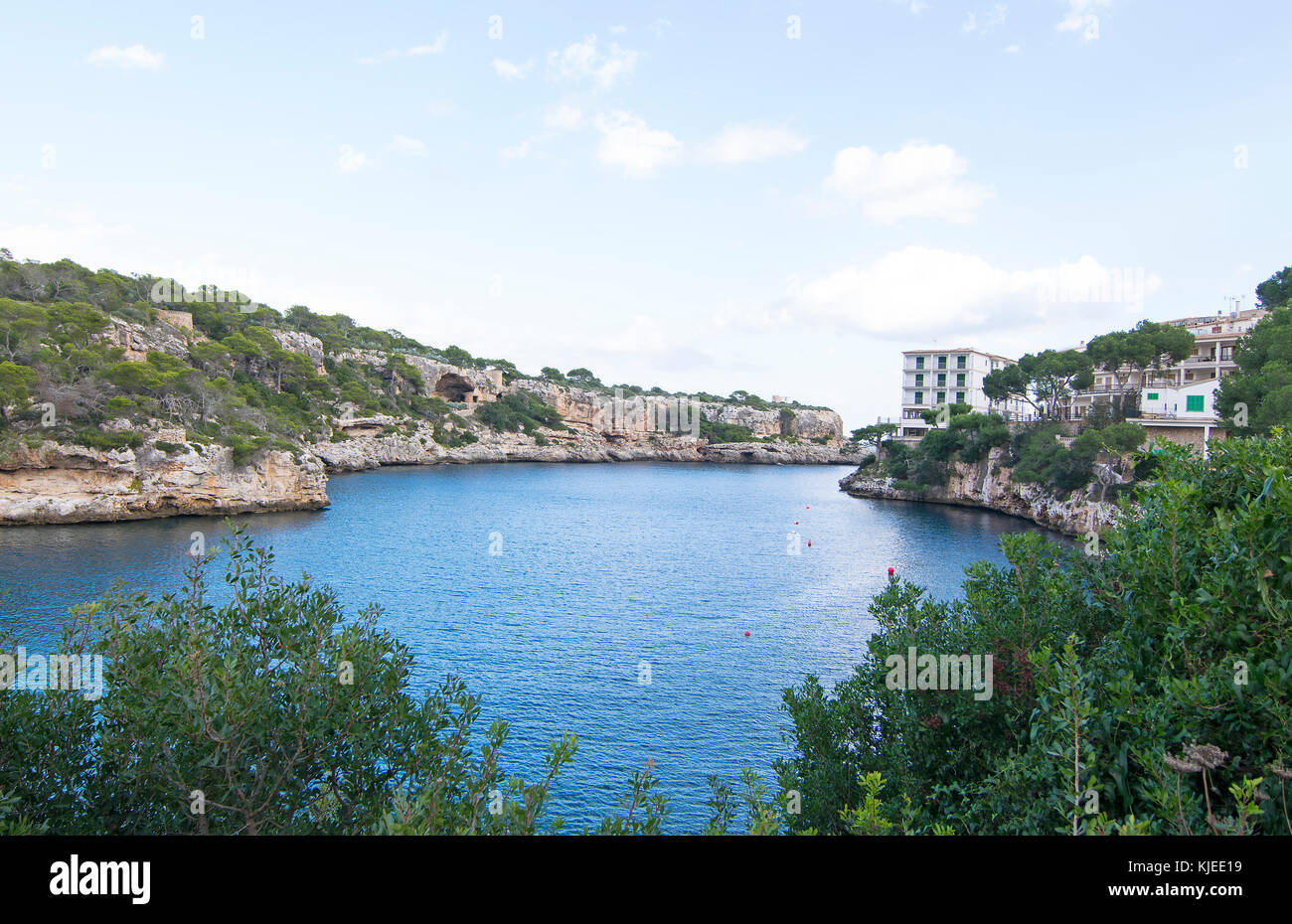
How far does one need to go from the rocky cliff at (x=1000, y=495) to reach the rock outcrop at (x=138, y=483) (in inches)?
2214

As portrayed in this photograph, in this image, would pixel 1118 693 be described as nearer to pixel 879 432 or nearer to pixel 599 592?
pixel 599 592

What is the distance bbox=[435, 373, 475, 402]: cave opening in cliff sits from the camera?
115 metres

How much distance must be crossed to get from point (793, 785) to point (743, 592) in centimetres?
2544

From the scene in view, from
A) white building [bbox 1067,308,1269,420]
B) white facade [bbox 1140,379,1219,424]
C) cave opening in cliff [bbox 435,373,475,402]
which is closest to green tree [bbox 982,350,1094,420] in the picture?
white building [bbox 1067,308,1269,420]

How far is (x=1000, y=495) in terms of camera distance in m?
64.1

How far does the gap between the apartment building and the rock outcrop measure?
7152cm

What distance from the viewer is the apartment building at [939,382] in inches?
3543

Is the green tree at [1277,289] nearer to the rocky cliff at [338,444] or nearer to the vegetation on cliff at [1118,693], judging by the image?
the vegetation on cliff at [1118,693]

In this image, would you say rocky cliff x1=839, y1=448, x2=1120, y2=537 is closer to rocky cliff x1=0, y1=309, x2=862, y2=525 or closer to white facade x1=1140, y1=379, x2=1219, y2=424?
white facade x1=1140, y1=379, x2=1219, y2=424

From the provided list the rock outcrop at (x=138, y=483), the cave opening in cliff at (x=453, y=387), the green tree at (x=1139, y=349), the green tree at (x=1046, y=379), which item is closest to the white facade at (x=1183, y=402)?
the green tree at (x=1139, y=349)

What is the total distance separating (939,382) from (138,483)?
84.2 meters

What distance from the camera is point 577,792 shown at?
16859 millimetres
